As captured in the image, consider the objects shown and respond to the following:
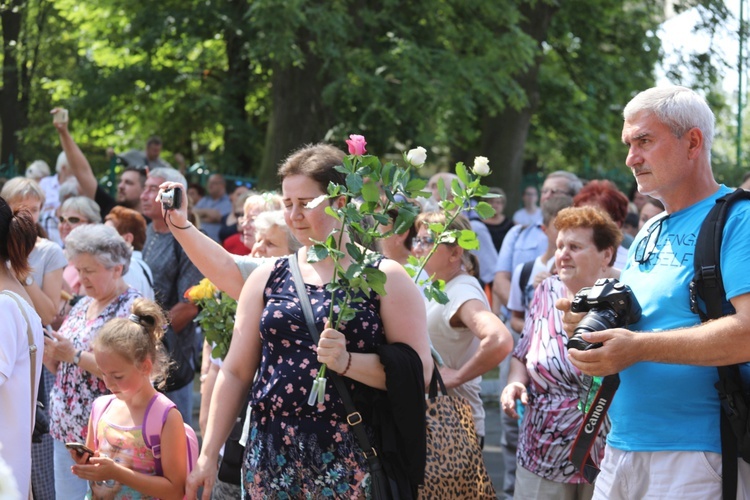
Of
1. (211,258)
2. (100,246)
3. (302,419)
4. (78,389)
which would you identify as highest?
(211,258)

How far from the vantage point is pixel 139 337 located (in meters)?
5.04

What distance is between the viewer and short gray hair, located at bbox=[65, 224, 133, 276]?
225 inches

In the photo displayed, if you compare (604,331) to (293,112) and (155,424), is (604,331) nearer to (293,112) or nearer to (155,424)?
(155,424)

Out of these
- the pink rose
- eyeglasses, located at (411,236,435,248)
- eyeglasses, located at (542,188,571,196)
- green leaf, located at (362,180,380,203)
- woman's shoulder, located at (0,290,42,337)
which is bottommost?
woman's shoulder, located at (0,290,42,337)

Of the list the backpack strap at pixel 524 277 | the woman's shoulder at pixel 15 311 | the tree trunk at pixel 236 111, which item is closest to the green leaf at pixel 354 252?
the woman's shoulder at pixel 15 311

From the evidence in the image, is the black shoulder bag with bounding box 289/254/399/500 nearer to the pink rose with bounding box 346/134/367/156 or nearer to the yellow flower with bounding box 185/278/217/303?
the pink rose with bounding box 346/134/367/156

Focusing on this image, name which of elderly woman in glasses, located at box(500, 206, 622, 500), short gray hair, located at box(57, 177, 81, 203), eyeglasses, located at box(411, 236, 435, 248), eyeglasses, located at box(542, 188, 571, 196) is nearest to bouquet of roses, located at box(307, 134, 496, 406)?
elderly woman in glasses, located at box(500, 206, 622, 500)

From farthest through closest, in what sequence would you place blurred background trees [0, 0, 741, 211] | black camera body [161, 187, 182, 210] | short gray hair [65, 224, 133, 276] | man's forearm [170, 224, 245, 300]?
blurred background trees [0, 0, 741, 211] → short gray hair [65, 224, 133, 276] → man's forearm [170, 224, 245, 300] → black camera body [161, 187, 182, 210]

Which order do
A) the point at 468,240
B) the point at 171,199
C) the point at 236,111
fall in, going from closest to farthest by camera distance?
the point at 171,199, the point at 468,240, the point at 236,111

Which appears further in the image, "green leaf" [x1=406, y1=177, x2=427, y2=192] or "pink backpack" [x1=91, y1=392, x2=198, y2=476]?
"pink backpack" [x1=91, y1=392, x2=198, y2=476]

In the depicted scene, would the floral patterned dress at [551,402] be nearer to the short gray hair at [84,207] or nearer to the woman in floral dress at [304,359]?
the woman in floral dress at [304,359]

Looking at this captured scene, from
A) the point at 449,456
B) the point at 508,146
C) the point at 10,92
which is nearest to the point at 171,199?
the point at 449,456

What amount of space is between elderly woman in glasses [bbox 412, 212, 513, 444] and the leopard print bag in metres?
0.74

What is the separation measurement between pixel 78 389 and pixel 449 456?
7.15 ft
